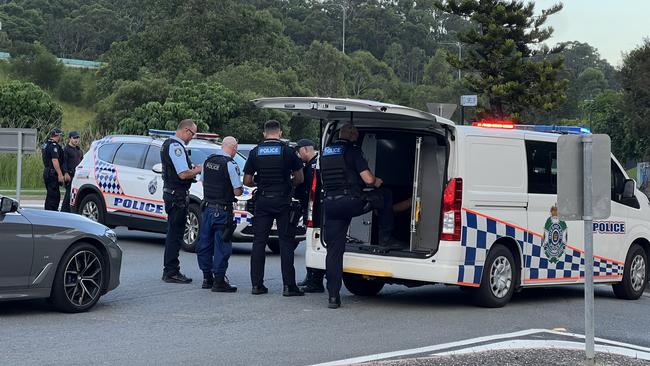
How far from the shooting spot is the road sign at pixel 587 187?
781 centimetres

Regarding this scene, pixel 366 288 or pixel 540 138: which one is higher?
pixel 540 138

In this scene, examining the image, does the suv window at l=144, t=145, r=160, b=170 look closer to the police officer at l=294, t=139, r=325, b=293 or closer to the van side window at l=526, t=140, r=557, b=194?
the police officer at l=294, t=139, r=325, b=293

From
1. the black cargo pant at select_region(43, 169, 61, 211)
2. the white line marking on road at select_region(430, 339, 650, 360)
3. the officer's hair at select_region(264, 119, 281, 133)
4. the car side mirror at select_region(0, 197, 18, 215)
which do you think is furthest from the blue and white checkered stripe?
the black cargo pant at select_region(43, 169, 61, 211)

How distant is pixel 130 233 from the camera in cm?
1903

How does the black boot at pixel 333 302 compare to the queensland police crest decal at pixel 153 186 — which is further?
the queensland police crest decal at pixel 153 186

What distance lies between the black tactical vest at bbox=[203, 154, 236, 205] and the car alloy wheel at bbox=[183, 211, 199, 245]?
3974mm

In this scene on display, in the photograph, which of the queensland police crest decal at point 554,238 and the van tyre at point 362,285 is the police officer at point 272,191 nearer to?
the van tyre at point 362,285

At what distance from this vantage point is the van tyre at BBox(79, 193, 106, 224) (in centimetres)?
1692

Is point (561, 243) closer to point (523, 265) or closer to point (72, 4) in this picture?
point (523, 265)

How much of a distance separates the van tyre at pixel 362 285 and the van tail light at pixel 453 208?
1.67 metres

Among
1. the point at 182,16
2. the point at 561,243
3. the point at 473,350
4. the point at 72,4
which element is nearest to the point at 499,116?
the point at 561,243

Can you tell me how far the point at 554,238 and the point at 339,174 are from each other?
109 inches

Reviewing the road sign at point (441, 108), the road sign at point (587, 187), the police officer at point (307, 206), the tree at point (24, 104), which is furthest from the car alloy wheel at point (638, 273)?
the tree at point (24, 104)

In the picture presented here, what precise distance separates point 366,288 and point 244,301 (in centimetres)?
166
